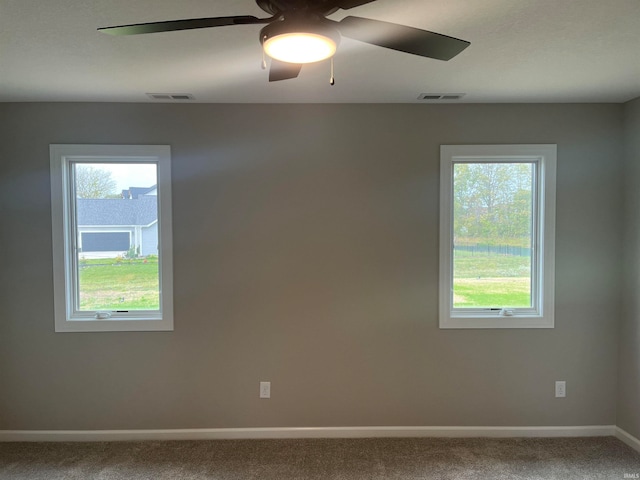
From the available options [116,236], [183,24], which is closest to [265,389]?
[116,236]

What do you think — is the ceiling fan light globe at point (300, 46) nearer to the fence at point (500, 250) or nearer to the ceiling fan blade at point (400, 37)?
the ceiling fan blade at point (400, 37)

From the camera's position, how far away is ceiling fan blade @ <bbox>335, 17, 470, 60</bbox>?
1.13 m

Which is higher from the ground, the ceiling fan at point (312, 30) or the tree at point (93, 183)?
the ceiling fan at point (312, 30)

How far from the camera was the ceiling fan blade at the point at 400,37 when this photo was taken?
3.70 feet

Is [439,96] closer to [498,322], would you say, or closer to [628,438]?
[498,322]

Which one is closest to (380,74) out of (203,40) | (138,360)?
(203,40)

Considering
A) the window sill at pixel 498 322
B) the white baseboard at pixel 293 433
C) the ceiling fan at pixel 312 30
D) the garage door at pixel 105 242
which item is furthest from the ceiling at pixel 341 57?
the white baseboard at pixel 293 433

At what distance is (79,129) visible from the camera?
2.62m

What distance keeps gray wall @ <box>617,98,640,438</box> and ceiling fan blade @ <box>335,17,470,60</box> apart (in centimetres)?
225

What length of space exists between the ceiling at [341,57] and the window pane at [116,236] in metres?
0.57

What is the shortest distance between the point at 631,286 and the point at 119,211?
12.8 ft

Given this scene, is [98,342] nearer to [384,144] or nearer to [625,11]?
[384,144]

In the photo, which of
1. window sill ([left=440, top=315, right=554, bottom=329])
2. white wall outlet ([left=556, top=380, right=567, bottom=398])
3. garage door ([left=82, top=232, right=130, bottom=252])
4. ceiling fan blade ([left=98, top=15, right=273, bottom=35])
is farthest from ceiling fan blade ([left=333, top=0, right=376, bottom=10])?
white wall outlet ([left=556, top=380, right=567, bottom=398])

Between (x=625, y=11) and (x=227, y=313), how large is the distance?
2781 mm
